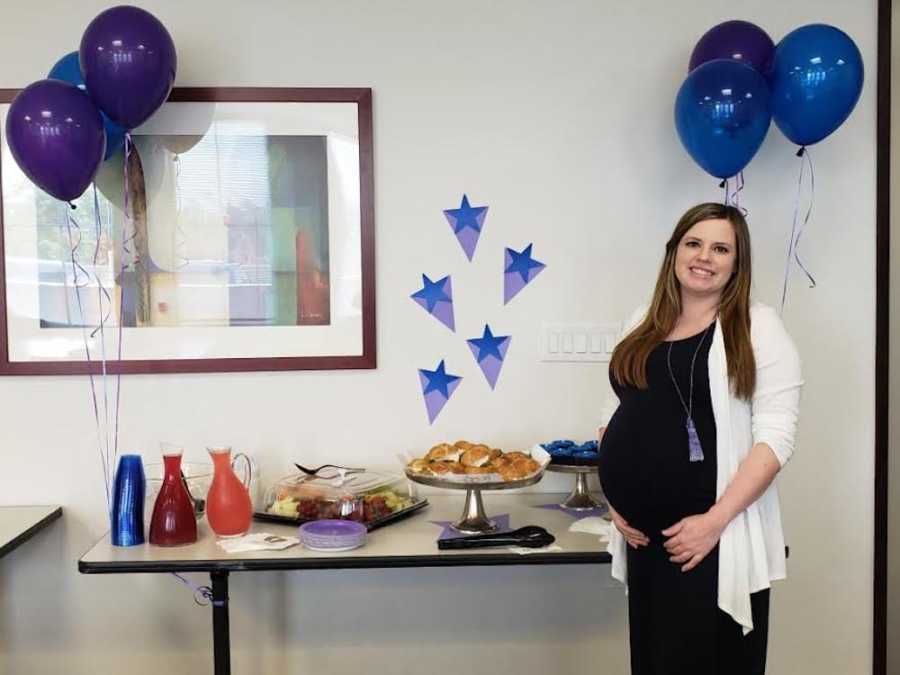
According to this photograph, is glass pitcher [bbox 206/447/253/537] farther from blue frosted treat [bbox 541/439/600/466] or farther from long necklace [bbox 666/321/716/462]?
long necklace [bbox 666/321/716/462]

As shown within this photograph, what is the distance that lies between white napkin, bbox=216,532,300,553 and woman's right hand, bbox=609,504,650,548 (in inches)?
29.5

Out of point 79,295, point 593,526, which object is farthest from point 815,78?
point 79,295

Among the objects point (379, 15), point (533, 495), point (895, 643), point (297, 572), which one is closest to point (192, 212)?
point (379, 15)

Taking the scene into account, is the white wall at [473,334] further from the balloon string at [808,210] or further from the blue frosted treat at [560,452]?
the blue frosted treat at [560,452]

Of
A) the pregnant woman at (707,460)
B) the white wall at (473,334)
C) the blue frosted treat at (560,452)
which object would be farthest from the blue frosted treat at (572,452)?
the pregnant woman at (707,460)

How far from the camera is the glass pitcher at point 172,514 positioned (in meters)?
2.08

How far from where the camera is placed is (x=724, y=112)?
6.85ft

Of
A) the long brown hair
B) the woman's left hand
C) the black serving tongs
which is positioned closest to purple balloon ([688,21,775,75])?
the long brown hair

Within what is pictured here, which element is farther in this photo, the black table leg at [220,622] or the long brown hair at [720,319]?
the black table leg at [220,622]

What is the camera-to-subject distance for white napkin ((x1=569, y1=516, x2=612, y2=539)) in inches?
84.9

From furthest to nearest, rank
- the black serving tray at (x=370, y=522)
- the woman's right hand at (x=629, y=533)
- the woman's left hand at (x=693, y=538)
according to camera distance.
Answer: the black serving tray at (x=370, y=522) < the woman's right hand at (x=629, y=533) < the woman's left hand at (x=693, y=538)

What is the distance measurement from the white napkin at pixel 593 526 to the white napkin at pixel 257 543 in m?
0.69

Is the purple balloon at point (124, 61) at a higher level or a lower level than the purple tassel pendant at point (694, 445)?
higher

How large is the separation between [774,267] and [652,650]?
1.22 meters
